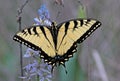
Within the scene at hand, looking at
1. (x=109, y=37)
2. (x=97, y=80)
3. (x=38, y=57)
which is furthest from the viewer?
(x=109, y=37)

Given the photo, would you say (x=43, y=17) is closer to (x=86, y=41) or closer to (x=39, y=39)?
(x=39, y=39)

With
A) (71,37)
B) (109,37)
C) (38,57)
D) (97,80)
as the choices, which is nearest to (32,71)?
(38,57)

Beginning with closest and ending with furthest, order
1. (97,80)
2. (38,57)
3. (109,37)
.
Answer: (38,57) → (97,80) → (109,37)

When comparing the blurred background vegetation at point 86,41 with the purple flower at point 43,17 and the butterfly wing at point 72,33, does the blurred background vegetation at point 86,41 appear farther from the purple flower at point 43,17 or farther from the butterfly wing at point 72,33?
the purple flower at point 43,17

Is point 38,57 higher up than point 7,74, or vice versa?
point 38,57

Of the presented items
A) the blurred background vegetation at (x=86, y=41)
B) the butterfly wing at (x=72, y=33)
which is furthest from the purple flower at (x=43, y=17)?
the blurred background vegetation at (x=86, y=41)

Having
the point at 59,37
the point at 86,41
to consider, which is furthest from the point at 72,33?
the point at 86,41

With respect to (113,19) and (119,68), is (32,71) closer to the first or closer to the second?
(119,68)
